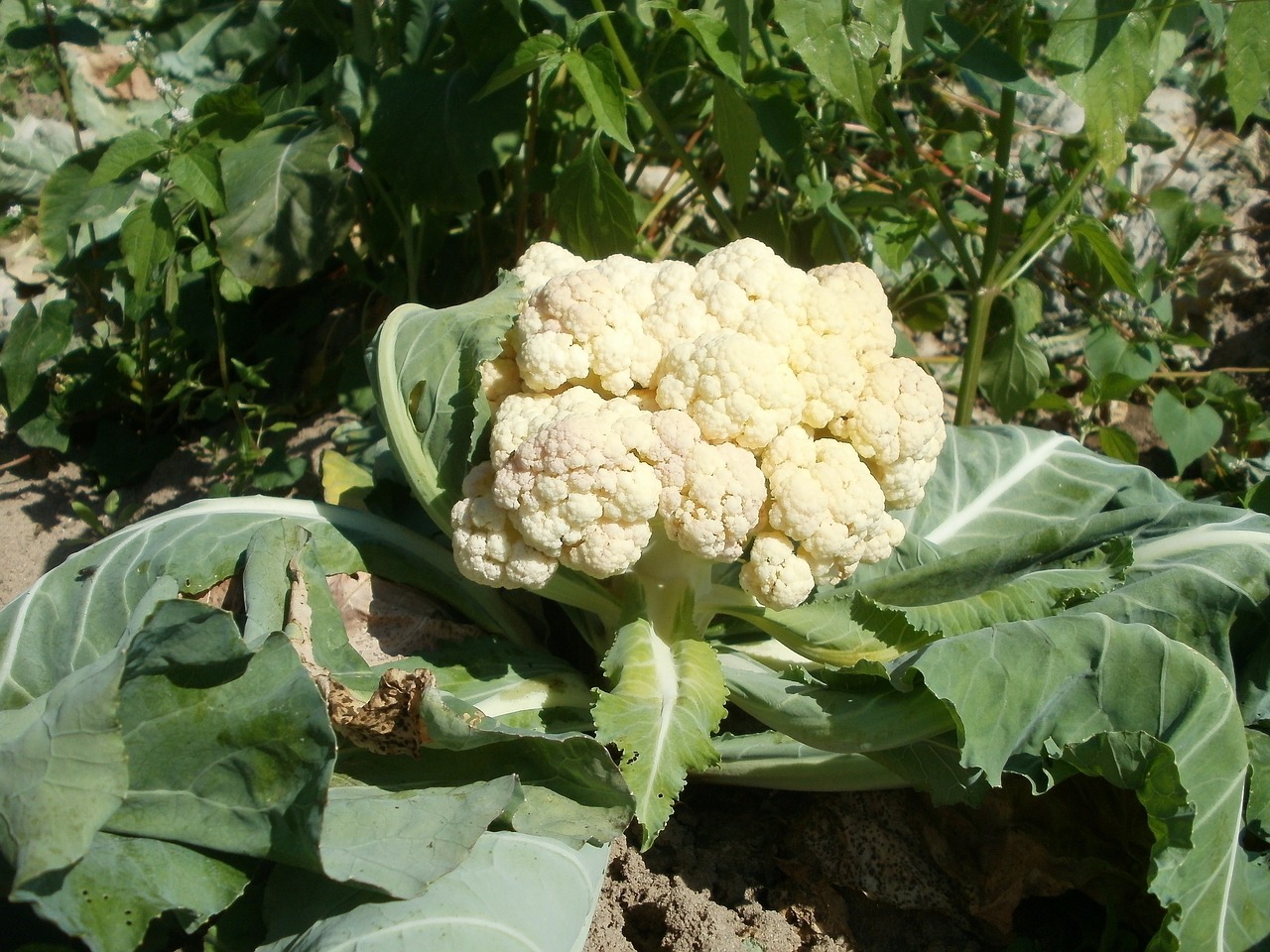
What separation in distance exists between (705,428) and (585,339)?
0.34m

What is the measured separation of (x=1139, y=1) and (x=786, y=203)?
1584 millimetres

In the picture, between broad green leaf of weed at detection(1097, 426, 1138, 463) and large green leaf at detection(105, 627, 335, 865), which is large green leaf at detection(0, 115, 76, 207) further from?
broad green leaf of weed at detection(1097, 426, 1138, 463)

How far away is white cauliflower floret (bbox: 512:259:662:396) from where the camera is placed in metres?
2.32

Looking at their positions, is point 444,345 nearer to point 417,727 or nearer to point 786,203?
point 417,727

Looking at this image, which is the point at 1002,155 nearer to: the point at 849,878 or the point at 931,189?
the point at 931,189

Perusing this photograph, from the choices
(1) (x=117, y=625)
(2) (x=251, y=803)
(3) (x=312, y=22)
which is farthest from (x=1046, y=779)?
(3) (x=312, y=22)

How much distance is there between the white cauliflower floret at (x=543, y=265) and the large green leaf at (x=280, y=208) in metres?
0.80

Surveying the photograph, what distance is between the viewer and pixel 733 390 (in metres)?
2.21

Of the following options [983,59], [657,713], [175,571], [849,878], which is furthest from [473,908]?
[983,59]

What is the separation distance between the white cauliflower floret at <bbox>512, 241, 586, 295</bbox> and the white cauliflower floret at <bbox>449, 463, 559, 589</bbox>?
0.58m

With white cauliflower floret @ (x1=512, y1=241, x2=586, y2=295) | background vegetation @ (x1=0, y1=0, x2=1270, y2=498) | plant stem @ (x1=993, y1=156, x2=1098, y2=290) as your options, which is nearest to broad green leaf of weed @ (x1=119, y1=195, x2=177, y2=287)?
background vegetation @ (x1=0, y1=0, x2=1270, y2=498)

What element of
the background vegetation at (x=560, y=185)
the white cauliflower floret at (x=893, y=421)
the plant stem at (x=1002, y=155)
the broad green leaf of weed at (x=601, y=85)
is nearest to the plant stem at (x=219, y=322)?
the background vegetation at (x=560, y=185)

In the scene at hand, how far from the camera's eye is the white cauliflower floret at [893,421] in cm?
232

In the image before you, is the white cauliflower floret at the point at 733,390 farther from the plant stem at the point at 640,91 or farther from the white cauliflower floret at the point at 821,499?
the plant stem at the point at 640,91
